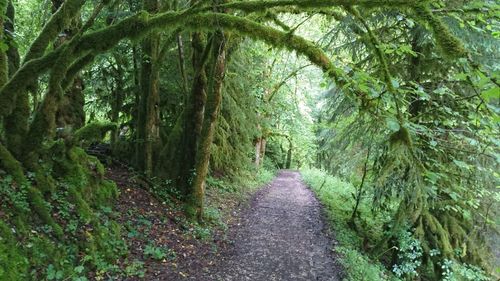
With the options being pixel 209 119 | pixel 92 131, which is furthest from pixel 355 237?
pixel 92 131

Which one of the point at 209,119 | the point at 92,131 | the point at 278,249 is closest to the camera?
the point at 92,131

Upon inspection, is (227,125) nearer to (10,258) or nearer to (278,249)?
(278,249)

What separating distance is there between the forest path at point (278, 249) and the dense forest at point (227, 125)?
0.57m

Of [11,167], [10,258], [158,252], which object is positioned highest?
[11,167]

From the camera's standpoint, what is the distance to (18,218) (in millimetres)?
4582

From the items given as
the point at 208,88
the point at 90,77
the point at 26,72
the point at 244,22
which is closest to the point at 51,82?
the point at 26,72

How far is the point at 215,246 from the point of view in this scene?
7.47m

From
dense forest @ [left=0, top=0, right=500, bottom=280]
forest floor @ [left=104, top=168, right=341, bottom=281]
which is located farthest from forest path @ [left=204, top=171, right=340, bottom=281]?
dense forest @ [left=0, top=0, right=500, bottom=280]

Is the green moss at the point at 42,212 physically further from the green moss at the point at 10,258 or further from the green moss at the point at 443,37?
the green moss at the point at 443,37

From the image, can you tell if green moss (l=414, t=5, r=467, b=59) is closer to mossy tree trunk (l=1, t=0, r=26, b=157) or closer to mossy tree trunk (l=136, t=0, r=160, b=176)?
mossy tree trunk (l=1, t=0, r=26, b=157)

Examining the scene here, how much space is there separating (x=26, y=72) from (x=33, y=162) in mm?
1336

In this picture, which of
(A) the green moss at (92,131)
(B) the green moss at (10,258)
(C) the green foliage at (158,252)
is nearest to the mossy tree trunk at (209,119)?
(C) the green foliage at (158,252)

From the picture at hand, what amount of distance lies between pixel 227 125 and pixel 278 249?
217 inches

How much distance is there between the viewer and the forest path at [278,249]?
6.66 metres
